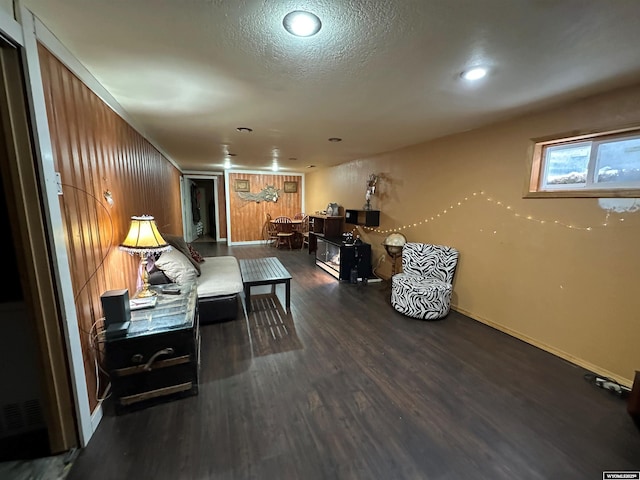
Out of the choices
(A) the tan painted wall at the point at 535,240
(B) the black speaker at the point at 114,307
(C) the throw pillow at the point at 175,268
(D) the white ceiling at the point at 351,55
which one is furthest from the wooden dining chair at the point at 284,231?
(B) the black speaker at the point at 114,307

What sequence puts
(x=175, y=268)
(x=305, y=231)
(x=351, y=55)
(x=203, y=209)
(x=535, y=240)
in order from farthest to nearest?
(x=203, y=209) < (x=305, y=231) < (x=175, y=268) < (x=535, y=240) < (x=351, y=55)

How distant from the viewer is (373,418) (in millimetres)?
1692

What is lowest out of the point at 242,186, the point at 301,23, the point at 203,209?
the point at 203,209

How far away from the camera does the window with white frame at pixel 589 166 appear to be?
6.54 ft

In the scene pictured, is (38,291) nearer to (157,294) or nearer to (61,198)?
(61,198)

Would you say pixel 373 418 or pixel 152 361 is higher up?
pixel 152 361

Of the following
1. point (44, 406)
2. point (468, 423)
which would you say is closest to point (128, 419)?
point (44, 406)

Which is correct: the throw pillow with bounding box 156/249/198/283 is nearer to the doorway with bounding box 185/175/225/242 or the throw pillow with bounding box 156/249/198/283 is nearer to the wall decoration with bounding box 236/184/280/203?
the wall decoration with bounding box 236/184/280/203

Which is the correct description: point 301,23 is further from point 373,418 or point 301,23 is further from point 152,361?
point 373,418

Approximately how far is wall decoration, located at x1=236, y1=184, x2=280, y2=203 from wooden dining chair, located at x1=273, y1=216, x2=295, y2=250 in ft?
3.44

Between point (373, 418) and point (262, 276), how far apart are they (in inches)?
79.0

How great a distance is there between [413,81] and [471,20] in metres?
0.64

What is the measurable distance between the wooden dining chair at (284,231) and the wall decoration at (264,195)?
3.44 feet

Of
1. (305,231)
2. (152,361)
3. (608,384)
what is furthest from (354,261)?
(305,231)
